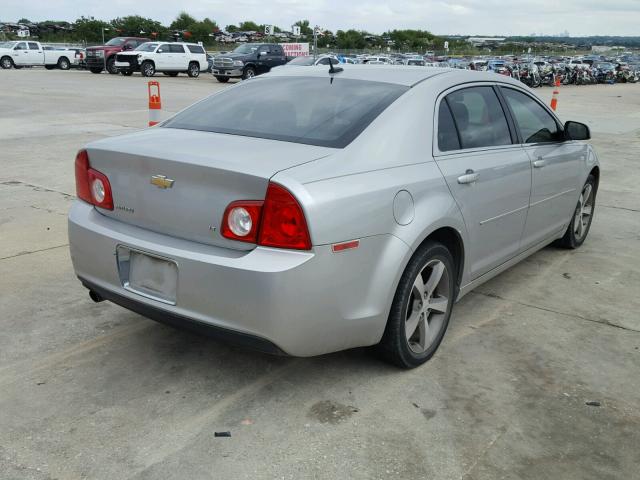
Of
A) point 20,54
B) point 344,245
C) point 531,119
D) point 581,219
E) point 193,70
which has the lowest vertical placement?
point 193,70

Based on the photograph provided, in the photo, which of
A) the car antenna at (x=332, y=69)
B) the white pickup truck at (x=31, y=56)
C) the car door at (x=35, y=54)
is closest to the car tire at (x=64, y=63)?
the white pickup truck at (x=31, y=56)

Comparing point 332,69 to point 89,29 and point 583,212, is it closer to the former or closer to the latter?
point 583,212

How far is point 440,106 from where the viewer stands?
3727 millimetres

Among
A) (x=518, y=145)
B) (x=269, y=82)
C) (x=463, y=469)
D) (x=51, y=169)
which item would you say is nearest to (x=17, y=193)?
(x=51, y=169)

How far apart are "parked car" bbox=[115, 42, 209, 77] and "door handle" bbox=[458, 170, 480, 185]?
3230cm

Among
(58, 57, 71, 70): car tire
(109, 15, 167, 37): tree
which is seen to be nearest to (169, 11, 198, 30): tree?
(109, 15, 167, 37): tree

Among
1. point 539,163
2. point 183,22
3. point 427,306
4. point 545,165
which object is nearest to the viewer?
point 427,306

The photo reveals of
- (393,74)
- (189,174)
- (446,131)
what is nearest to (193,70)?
(393,74)

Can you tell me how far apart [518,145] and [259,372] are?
2297 millimetres

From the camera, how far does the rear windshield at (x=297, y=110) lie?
337 cm

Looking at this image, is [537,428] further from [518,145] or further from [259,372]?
[518,145]

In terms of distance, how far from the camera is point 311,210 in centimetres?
279

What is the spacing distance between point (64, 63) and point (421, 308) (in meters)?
40.4

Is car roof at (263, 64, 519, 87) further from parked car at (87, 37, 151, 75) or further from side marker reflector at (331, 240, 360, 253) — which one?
parked car at (87, 37, 151, 75)
